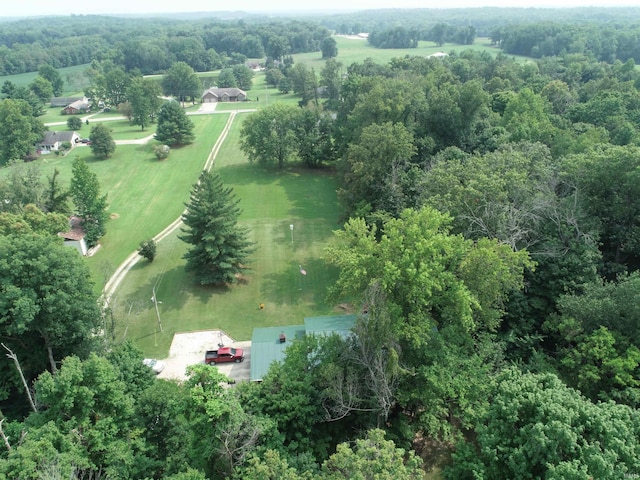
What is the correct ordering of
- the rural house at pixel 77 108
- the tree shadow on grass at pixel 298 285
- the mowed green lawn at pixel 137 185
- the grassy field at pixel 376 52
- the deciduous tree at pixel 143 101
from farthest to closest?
the grassy field at pixel 376 52 → the rural house at pixel 77 108 → the deciduous tree at pixel 143 101 → the mowed green lawn at pixel 137 185 → the tree shadow on grass at pixel 298 285

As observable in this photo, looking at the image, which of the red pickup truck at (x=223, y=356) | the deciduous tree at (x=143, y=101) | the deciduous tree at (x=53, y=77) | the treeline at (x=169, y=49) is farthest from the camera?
the treeline at (x=169, y=49)

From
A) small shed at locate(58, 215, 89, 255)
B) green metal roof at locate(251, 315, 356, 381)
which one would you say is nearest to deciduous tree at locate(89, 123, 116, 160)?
small shed at locate(58, 215, 89, 255)

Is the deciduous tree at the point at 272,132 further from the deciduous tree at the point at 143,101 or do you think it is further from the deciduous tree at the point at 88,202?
the deciduous tree at the point at 143,101

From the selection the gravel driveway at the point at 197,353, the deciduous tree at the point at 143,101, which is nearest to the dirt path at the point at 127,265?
the gravel driveway at the point at 197,353

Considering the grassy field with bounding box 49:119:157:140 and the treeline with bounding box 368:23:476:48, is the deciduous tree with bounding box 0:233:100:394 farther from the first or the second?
the treeline with bounding box 368:23:476:48

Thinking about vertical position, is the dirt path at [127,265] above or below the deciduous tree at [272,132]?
below

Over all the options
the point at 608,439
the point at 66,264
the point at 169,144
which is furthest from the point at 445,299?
the point at 169,144
